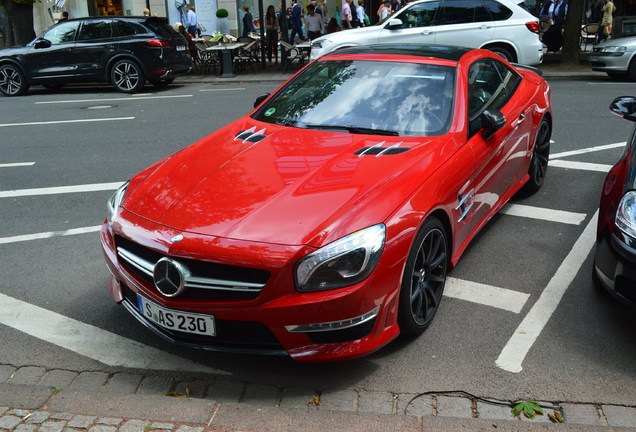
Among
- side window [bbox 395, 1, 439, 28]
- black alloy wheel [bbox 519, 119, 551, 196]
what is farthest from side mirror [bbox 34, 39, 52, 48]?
black alloy wheel [bbox 519, 119, 551, 196]

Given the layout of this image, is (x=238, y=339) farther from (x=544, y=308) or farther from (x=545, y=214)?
(x=545, y=214)

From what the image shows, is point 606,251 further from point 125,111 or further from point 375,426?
point 125,111

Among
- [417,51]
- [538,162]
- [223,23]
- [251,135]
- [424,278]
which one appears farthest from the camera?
[223,23]

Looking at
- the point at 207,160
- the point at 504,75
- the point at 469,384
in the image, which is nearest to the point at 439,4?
the point at 504,75

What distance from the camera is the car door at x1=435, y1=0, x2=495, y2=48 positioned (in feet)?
51.2

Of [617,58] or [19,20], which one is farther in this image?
[19,20]

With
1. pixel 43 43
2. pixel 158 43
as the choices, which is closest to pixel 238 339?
pixel 158 43

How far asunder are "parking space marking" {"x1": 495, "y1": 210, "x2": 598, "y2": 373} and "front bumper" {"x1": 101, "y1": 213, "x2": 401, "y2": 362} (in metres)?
0.75

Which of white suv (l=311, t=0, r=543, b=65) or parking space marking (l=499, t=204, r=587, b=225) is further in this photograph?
white suv (l=311, t=0, r=543, b=65)

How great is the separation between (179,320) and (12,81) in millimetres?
14919

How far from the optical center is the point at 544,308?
4.62m

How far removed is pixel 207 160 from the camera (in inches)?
183

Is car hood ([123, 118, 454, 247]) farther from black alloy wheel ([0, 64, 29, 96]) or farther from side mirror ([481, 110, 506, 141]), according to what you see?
black alloy wheel ([0, 64, 29, 96])

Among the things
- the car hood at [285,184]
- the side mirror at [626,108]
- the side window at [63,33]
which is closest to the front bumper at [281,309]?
→ the car hood at [285,184]
